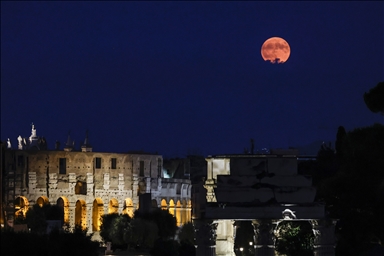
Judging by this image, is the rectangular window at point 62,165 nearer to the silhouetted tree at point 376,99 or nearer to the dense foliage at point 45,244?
the silhouetted tree at point 376,99

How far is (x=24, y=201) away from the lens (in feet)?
251

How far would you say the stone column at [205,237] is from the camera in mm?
22312

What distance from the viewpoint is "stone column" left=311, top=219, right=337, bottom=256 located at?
22.6 meters

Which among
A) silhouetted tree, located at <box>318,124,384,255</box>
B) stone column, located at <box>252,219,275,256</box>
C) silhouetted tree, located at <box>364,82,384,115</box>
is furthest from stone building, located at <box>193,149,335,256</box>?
silhouetted tree, located at <box>364,82,384,115</box>

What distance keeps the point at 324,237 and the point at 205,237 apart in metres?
2.84

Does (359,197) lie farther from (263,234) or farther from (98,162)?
(98,162)

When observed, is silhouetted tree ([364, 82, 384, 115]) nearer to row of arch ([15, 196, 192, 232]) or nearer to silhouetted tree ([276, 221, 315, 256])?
silhouetted tree ([276, 221, 315, 256])

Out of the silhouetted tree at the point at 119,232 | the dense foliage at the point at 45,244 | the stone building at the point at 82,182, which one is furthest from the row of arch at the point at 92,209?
the dense foliage at the point at 45,244

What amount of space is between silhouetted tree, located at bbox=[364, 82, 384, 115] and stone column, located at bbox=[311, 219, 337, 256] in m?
12.1

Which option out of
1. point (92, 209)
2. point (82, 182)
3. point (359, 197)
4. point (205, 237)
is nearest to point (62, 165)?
point (82, 182)

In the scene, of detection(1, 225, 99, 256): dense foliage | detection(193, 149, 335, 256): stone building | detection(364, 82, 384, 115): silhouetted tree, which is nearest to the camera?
detection(193, 149, 335, 256): stone building

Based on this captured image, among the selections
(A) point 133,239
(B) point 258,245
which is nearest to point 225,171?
(B) point 258,245

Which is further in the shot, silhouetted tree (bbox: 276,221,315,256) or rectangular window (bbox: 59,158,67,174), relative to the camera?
rectangular window (bbox: 59,158,67,174)

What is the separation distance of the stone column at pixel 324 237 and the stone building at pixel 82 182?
166ft
